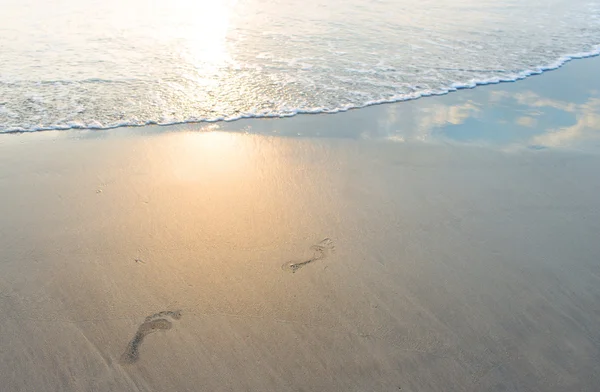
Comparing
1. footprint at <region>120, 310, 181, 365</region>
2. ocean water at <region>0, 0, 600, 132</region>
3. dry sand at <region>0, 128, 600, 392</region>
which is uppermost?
ocean water at <region>0, 0, 600, 132</region>

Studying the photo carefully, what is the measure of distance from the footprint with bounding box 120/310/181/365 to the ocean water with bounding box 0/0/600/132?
289cm

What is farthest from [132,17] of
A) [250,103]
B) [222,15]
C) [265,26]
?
[250,103]

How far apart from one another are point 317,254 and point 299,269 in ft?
0.63

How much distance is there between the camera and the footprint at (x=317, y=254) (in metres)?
2.97

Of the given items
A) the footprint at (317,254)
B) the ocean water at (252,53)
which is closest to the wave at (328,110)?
the ocean water at (252,53)

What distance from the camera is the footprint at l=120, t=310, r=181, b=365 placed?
239cm

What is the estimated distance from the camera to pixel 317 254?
308 cm

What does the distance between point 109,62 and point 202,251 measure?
15.9 feet

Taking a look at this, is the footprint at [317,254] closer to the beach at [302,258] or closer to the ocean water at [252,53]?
the beach at [302,258]

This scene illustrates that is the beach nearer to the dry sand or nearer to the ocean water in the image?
the dry sand

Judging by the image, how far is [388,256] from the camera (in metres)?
3.06

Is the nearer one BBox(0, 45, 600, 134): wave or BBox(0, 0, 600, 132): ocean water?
BBox(0, 45, 600, 134): wave

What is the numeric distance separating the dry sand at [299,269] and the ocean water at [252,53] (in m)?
1.26

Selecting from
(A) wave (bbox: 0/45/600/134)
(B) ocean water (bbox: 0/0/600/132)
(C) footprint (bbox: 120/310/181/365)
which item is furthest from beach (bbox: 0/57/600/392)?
(B) ocean water (bbox: 0/0/600/132)
